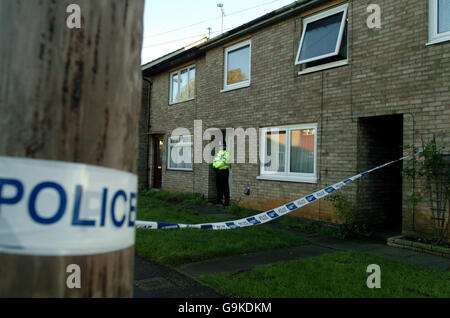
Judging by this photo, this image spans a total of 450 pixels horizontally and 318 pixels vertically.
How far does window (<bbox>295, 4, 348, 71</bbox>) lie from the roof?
390mm

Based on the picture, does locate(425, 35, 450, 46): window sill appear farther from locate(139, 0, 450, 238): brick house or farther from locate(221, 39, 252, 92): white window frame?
locate(221, 39, 252, 92): white window frame

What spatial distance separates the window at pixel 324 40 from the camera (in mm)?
8125

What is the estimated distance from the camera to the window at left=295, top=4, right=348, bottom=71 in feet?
26.7

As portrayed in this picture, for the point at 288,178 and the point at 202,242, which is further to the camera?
the point at 288,178

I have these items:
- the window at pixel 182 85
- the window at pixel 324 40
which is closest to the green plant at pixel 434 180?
the window at pixel 324 40

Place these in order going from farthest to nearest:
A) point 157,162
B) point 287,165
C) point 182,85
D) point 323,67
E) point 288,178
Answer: point 157,162
point 182,85
point 287,165
point 288,178
point 323,67

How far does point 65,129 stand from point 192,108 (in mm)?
12585

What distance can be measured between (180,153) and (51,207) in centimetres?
1344

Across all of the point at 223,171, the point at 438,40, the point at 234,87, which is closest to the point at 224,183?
the point at 223,171

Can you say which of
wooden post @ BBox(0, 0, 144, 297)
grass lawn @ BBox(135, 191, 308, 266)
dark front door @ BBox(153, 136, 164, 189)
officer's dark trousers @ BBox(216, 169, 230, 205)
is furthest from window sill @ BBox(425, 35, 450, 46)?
dark front door @ BBox(153, 136, 164, 189)

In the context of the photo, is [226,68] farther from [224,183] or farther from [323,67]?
[323,67]

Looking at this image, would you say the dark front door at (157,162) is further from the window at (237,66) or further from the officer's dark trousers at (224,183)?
the officer's dark trousers at (224,183)

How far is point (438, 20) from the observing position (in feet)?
21.4
